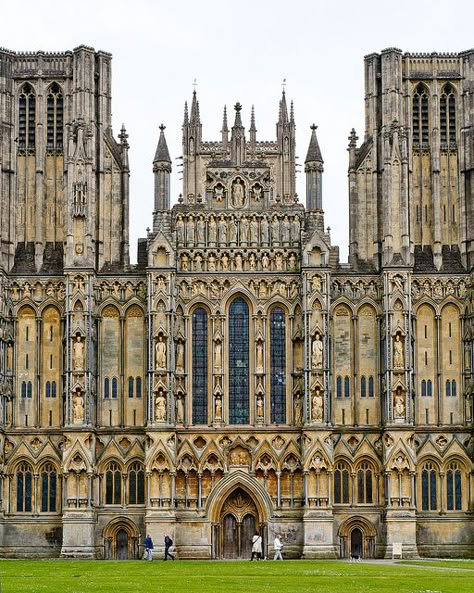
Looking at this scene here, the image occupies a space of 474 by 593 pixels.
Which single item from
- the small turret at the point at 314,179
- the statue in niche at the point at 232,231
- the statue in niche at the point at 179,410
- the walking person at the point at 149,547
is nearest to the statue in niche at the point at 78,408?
the statue in niche at the point at 179,410

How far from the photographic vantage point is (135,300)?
8181 centimetres

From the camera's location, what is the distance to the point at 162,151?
8319cm

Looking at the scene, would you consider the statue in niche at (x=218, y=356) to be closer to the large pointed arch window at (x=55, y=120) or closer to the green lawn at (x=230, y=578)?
the green lawn at (x=230, y=578)

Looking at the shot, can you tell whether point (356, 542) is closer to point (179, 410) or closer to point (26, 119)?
point (179, 410)

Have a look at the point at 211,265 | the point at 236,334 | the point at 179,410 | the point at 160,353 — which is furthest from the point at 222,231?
the point at 179,410

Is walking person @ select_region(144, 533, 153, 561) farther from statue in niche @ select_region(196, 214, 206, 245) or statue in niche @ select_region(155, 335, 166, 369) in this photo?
statue in niche @ select_region(196, 214, 206, 245)

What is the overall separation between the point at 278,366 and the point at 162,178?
1282cm

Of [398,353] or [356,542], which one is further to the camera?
[356,542]

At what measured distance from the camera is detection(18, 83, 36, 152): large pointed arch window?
84.8 meters

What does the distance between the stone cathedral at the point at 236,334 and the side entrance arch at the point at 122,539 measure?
185 mm

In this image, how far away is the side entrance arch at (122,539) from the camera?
79.5 meters

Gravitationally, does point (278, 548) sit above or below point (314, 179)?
below

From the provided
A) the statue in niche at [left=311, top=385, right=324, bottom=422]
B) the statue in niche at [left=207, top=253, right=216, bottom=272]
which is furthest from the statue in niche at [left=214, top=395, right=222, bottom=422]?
the statue in niche at [left=207, top=253, right=216, bottom=272]

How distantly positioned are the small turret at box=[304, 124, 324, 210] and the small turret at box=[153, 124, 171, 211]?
26.5ft
